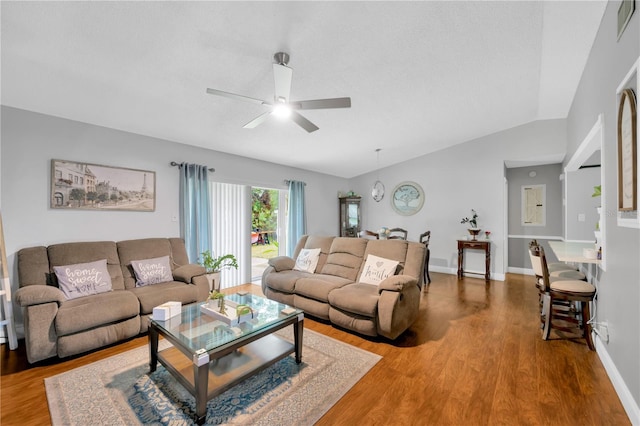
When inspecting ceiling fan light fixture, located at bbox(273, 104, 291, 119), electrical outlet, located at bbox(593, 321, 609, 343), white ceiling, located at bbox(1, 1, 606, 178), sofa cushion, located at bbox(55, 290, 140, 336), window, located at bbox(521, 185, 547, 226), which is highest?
white ceiling, located at bbox(1, 1, 606, 178)

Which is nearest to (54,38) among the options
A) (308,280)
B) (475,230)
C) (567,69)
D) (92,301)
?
(92,301)

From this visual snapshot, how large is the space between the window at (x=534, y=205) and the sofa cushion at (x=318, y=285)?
4.78m

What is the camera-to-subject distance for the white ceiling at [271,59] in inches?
79.2

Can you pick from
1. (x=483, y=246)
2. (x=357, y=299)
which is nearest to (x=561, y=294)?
(x=357, y=299)

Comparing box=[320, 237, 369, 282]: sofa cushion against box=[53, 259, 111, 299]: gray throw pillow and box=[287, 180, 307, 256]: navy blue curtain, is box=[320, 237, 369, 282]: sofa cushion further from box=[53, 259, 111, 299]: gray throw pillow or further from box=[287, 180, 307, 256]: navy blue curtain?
box=[53, 259, 111, 299]: gray throw pillow

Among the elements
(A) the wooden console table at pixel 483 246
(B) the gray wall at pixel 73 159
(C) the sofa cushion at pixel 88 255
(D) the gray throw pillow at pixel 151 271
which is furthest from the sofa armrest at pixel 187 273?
(A) the wooden console table at pixel 483 246

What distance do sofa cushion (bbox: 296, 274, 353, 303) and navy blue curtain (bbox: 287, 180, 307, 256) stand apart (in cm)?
244

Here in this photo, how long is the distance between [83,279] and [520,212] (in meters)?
7.51

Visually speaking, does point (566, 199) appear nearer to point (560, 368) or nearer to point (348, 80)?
point (560, 368)

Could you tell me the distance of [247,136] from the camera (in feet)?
13.6

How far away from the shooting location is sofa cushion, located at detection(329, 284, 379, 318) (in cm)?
266

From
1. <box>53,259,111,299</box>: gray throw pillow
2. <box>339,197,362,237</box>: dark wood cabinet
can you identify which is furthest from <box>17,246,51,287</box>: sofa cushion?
<box>339,197,362,237</box>: dark wood cabinet

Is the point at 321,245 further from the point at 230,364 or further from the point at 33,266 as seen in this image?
the point at 33,266

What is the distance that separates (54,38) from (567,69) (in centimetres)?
517
